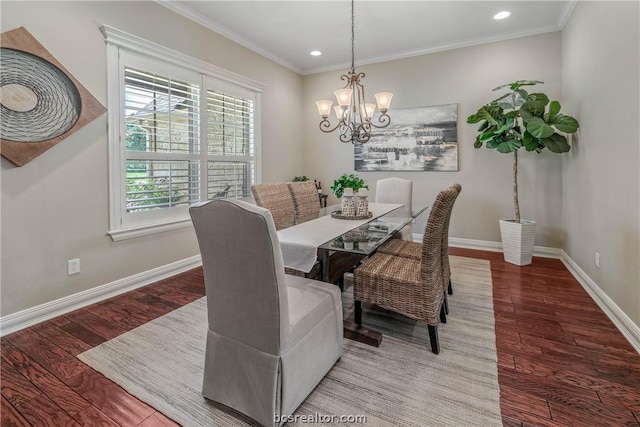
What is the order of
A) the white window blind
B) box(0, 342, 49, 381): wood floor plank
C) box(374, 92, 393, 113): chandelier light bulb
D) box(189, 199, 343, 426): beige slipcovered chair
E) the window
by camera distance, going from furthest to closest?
the white window blind, the window, box(374, 92, 393, 113): chandelier light bulb, box(0, 342, 49, 381): wood floor plank, box(189, 199, 343, 426): beige slipcovered chair

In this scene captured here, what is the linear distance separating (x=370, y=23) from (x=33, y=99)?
3.36 meters

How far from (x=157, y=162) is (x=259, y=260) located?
8.14 ft

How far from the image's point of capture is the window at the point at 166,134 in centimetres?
285

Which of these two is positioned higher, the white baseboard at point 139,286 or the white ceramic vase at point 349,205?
the white ceramic vase at point 349,205

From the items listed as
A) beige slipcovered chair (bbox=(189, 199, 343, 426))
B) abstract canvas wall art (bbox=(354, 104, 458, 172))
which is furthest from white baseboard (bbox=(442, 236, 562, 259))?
beige slipcovered chair (bbox=(189, 199, 343, 426))

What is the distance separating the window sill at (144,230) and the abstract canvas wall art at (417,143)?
2957 millimetres

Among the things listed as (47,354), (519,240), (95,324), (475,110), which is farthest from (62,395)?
(475,110)

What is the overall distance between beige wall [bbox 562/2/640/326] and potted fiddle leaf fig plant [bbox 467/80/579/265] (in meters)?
0.19

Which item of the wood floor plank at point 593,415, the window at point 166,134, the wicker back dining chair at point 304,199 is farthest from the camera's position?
the wicker back dining chair at point 304,199

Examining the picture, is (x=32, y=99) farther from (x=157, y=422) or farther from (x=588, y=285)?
(x=588, y=285)

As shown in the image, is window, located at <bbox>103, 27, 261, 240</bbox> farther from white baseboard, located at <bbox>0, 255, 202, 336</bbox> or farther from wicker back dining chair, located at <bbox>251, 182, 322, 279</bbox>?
wicker back dining chair, located at <bbox>251, 182, 322, 279</bbox>

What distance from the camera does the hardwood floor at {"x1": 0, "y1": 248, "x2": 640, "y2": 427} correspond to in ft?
4.83

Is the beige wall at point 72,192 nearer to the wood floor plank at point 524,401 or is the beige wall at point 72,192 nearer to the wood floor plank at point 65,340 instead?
the wood floor plank at point 65,340

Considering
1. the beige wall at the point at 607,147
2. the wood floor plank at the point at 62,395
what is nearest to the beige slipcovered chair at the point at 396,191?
the beige wall at the point at 607,147
